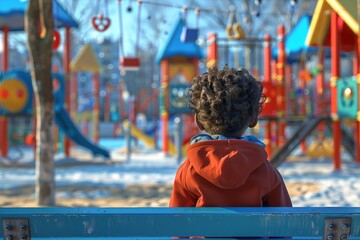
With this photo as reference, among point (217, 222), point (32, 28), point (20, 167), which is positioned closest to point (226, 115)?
point (217, 222)

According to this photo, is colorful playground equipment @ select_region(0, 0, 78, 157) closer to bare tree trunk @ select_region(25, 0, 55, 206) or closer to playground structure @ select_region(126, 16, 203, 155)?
playground structure @ select_region(126, 16, 203, 155)

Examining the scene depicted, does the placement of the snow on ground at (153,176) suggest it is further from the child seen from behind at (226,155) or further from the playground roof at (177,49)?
the playground roof at (177,49)

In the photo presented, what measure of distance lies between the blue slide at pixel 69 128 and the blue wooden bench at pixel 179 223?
12.2 m

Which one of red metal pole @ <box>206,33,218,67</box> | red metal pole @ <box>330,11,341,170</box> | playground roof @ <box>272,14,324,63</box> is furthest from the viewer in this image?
playground roof @ <box>272,14,324,63</box>

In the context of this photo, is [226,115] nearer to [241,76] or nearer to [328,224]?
[241,76]

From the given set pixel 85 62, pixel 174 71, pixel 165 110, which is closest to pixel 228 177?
pixel 165 110

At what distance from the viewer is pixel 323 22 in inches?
476

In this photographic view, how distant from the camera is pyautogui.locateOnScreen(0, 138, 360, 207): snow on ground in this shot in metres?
7.38

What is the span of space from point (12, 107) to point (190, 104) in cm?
1230

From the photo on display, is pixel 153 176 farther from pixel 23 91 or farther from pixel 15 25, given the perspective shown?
pixel 15 25

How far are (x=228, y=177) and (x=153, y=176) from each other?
28.2 feet

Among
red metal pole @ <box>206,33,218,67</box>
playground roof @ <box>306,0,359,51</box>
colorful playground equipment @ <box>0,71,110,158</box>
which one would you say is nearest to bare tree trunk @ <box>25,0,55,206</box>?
playground roof @ <box>306,0,359,51</box>

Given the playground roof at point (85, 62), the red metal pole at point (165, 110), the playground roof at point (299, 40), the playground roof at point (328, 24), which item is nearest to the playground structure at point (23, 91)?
the red metal pole at point (165, 110)

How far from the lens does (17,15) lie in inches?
554
